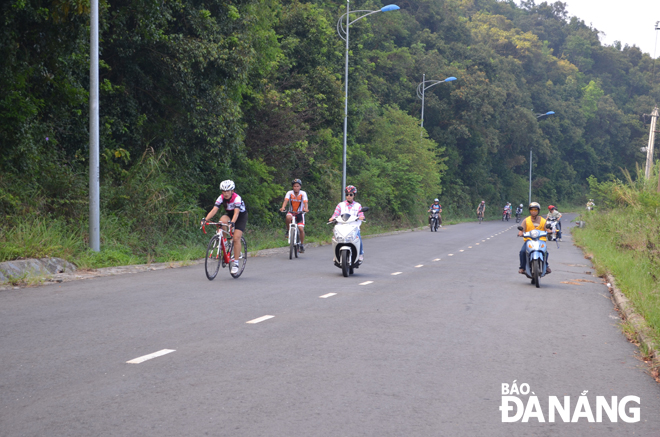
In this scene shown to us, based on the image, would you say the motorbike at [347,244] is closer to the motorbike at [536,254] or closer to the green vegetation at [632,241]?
the motorbike at [536,254]

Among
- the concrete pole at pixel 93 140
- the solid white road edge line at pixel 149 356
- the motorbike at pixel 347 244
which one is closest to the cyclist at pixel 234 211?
the motorbike at pixel 347 244

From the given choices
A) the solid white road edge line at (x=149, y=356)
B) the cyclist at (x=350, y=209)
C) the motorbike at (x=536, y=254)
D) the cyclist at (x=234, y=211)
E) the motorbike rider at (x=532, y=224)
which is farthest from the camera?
the cyclist at (x=350, y=209)

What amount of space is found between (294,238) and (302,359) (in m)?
11.3

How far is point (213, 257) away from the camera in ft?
41.0

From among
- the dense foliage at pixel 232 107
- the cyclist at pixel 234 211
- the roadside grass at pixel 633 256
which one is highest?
the dense foliage at pixel 232 107

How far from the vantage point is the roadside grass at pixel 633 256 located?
373 inches

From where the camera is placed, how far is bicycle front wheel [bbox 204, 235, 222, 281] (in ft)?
40.4

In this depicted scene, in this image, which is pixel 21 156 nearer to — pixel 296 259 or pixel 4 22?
pixel 4 22

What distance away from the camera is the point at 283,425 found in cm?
451

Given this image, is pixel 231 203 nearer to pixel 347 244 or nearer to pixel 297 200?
pixel 347 244

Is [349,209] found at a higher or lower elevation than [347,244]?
higher

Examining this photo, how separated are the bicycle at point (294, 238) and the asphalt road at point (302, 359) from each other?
18.6 feet

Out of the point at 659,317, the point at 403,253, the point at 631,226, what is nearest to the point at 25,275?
the point at 659,317

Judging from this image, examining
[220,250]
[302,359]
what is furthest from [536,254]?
[302,359]
